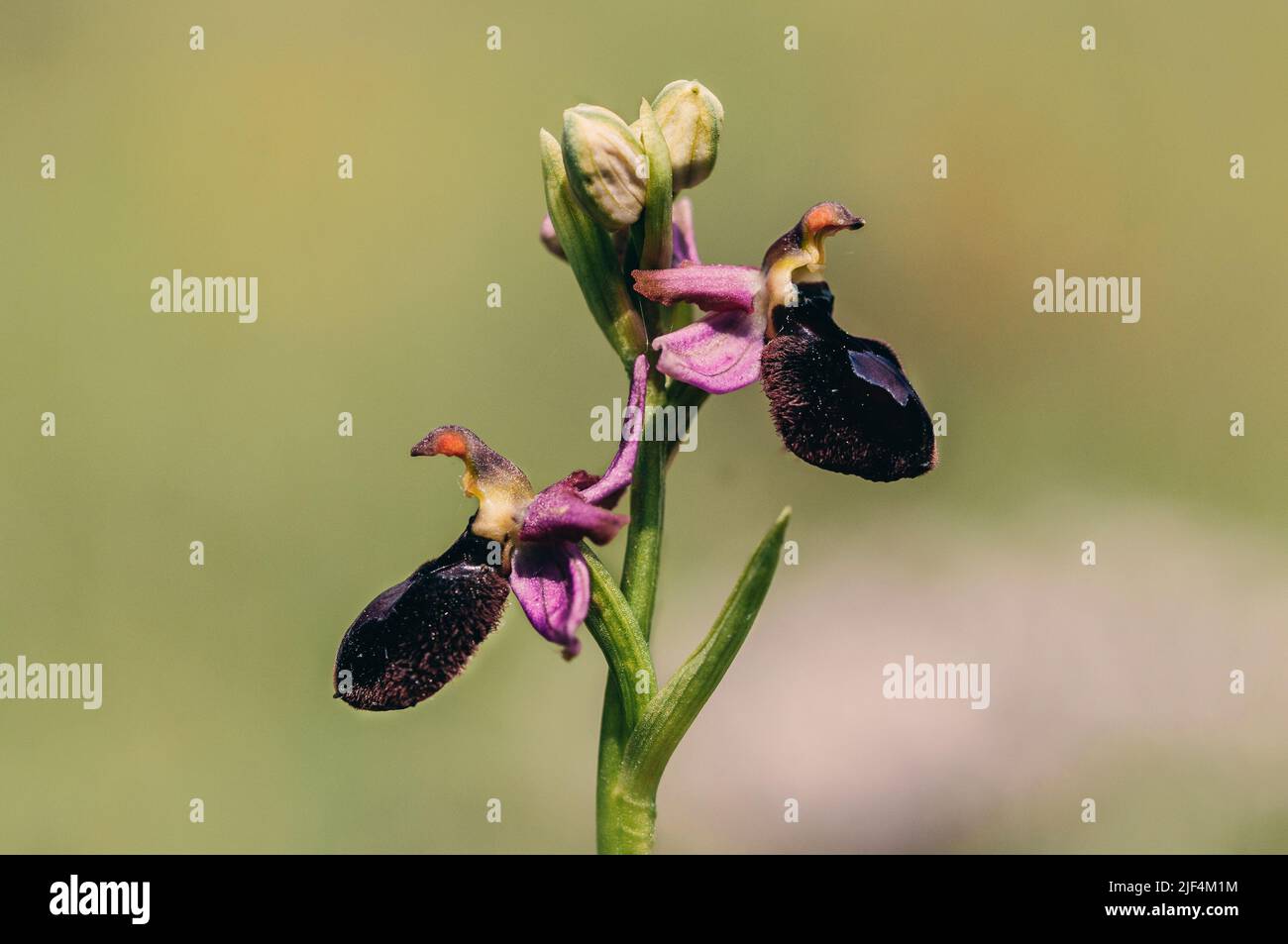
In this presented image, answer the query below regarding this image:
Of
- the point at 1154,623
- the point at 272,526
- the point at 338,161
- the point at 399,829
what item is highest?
the point at 338,161

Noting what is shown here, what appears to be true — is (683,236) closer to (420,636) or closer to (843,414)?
(843,414)

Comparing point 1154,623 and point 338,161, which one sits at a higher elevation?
point 338,161


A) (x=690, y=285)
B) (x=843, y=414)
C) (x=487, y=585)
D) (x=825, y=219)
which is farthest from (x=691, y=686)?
(x=825, y=219)

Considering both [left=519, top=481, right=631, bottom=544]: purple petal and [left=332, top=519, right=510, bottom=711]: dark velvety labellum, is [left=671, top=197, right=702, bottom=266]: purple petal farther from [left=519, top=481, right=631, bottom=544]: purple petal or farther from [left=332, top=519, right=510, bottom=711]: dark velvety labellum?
[left=332, top=519, right=510, bottom=711]: dark velvety labellum

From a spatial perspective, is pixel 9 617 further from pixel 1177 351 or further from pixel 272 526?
pixel 1177 351

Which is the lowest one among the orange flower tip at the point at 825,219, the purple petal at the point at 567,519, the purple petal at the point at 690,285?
the purple petal at the point at 567,519

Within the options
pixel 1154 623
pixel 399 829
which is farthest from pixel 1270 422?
pixel 399 829

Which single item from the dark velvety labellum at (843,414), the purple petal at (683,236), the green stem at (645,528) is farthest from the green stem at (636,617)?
the purple petal at (683,236)

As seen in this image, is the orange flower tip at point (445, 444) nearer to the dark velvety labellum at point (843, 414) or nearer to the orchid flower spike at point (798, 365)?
the orchid flower spike at point (798, 365)
